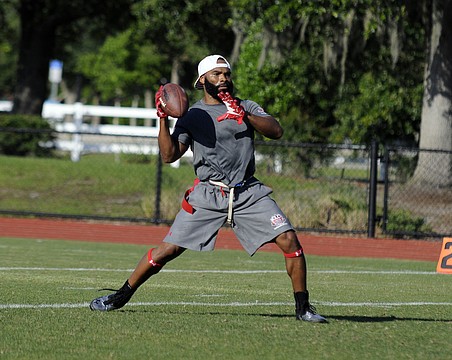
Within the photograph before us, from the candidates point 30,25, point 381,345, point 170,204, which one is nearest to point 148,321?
point 381,345

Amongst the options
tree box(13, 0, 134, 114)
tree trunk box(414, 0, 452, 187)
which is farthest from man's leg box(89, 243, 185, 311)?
tree box(13, 0, 134, 114)

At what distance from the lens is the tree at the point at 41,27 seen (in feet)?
101

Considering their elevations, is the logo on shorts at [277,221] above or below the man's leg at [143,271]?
above

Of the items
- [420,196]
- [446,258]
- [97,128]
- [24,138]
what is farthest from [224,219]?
[97,128]

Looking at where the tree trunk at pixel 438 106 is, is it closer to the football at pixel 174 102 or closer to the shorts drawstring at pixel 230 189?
the shorts drawstring at pixel 230 189

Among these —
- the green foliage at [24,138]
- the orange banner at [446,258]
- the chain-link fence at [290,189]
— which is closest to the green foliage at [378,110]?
the chain-link fence at [290,189]

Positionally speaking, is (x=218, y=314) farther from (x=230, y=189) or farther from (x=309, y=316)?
(x=230, y=189)

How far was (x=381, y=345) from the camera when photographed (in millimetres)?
6320

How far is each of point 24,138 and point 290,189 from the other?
1072 centimetres

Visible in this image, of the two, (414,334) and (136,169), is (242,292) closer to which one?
(414,334)

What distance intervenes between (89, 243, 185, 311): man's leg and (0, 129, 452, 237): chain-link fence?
10956mm

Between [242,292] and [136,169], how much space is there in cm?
1606

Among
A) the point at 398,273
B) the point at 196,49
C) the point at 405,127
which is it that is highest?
the point at 196,49

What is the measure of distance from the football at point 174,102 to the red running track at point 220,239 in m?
9.11
